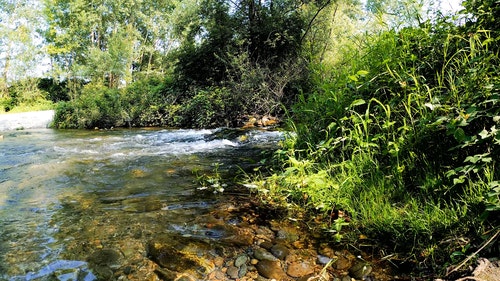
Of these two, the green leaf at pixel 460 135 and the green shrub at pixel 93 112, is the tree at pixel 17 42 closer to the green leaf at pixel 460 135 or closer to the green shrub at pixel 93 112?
the green shrub at pixel 93 112

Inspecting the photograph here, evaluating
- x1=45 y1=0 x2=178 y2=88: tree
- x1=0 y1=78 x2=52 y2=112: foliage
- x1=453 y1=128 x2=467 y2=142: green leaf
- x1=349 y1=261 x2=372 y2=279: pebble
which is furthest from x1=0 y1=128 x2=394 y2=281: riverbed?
x1=0 y1=78 x2=52 y2=112: foliage

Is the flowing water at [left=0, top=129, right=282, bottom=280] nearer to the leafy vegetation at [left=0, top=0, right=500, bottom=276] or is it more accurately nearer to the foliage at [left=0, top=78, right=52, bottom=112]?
the leafy vegetation at [left=0, top=0, right=500, bottom=276]

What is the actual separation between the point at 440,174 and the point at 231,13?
1419 centimetres

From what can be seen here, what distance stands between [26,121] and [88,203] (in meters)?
17.1

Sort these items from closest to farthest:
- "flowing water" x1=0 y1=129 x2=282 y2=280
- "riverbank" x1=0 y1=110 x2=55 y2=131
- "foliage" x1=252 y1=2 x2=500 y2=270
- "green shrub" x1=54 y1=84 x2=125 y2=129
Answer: "foliage" x1=252 y1=2 x2=500 y2=270, "flowing water" x1=0 y1=129 x2=282 y2=280, "green shrub" x1=54 y1=84 x2=125 y2=129, "riverbank" x1=0 y1=110 x2=55 y2=131

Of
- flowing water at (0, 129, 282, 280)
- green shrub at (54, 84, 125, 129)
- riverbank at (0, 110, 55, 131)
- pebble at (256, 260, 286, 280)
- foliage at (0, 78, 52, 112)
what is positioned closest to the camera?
pebble at (256, 260, 286, 280)

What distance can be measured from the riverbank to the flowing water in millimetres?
11757

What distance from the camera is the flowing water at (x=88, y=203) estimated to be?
2.15 metres

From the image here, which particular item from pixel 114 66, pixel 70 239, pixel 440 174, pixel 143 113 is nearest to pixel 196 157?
pixel 70 239

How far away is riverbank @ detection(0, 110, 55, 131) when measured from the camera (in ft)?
51.5

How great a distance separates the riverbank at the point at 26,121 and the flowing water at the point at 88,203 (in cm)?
1176

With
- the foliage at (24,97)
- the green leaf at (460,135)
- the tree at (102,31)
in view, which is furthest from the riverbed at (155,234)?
the foliage at (24,97)

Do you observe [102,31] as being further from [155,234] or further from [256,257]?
[256,257]

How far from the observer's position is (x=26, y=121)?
16.6 meters
